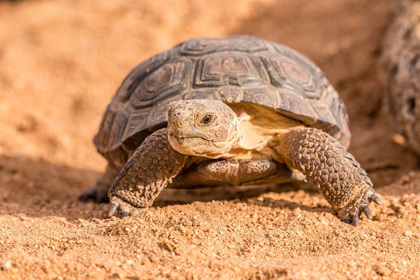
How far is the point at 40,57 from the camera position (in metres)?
10.1

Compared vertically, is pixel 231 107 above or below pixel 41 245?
above

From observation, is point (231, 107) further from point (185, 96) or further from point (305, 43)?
point (305, 43)

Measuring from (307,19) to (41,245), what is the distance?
26.9ft

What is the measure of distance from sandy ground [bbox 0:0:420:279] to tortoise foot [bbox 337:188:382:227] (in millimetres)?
104

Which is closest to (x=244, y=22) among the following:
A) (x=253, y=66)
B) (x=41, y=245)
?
(x=253, y=66)

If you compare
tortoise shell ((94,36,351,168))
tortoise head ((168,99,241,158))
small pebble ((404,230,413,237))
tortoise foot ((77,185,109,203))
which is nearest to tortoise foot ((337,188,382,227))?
small pebble ((404,230,413,237))

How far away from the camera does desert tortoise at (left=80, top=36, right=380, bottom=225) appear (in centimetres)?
376

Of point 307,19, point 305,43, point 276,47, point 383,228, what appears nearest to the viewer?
point 383,228

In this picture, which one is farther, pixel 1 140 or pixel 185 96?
pixel 1 140

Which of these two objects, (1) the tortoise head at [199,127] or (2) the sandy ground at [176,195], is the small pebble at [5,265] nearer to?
(2) the sandy ground at [176,195]

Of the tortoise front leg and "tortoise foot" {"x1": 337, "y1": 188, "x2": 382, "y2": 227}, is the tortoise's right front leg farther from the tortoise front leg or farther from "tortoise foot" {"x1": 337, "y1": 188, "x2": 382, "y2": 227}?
"tortoise foot" {"x1": 337, "y1": 188, "x2": 382, "y2": 227}

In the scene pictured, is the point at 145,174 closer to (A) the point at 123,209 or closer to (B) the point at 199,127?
(A) the point at 123,209

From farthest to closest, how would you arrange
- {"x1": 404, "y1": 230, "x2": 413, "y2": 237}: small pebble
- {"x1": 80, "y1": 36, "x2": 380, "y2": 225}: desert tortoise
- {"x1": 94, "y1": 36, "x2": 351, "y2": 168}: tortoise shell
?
{"x1": 94, "y1": 36, "x2": 351, "y2": 168}: tortoise shell, {"x1": 80, "y1": 36, "x2": 380, "y2": 225}: desert tortoise, {"x1": 404, "y1": 230, "x2": 413, "y2": 237}: small pebble

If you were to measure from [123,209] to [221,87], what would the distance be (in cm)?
Result: 126
